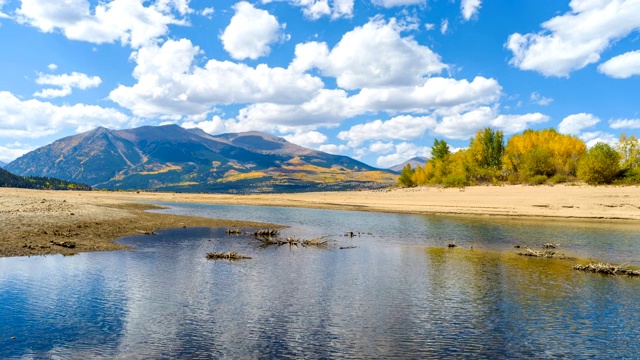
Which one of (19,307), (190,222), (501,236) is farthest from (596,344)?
(190,222)

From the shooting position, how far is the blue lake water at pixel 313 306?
14.7 meters

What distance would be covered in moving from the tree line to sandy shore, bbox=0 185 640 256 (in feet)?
28.1

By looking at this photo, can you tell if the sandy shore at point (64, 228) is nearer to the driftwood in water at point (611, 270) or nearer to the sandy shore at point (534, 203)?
the driftwood in water at point (611, 270)

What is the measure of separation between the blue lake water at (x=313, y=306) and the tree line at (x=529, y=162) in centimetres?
6319

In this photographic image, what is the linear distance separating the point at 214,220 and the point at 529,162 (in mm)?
82799

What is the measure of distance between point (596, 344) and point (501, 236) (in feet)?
109

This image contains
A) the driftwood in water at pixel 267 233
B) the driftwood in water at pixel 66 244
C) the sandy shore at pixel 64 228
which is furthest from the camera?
the driftwood in water at pixel 267 233

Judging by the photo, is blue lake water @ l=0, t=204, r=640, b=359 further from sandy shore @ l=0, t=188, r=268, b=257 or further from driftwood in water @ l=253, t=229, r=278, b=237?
driftwood in water @ l=253, t=229, r=278, b=237

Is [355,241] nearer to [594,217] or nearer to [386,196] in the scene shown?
[594,217]

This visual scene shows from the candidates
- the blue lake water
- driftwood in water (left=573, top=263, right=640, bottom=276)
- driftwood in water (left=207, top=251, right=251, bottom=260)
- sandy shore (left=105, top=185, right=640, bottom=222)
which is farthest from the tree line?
driftwood in water (left=207, top=251, right=251, bottom=260)

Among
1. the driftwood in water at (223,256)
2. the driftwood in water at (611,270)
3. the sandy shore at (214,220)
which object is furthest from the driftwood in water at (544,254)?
the sandy shore at (214,220)

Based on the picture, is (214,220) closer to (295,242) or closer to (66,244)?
(295,242)

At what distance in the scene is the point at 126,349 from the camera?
14.1 meters

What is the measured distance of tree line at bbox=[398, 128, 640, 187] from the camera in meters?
86.8
